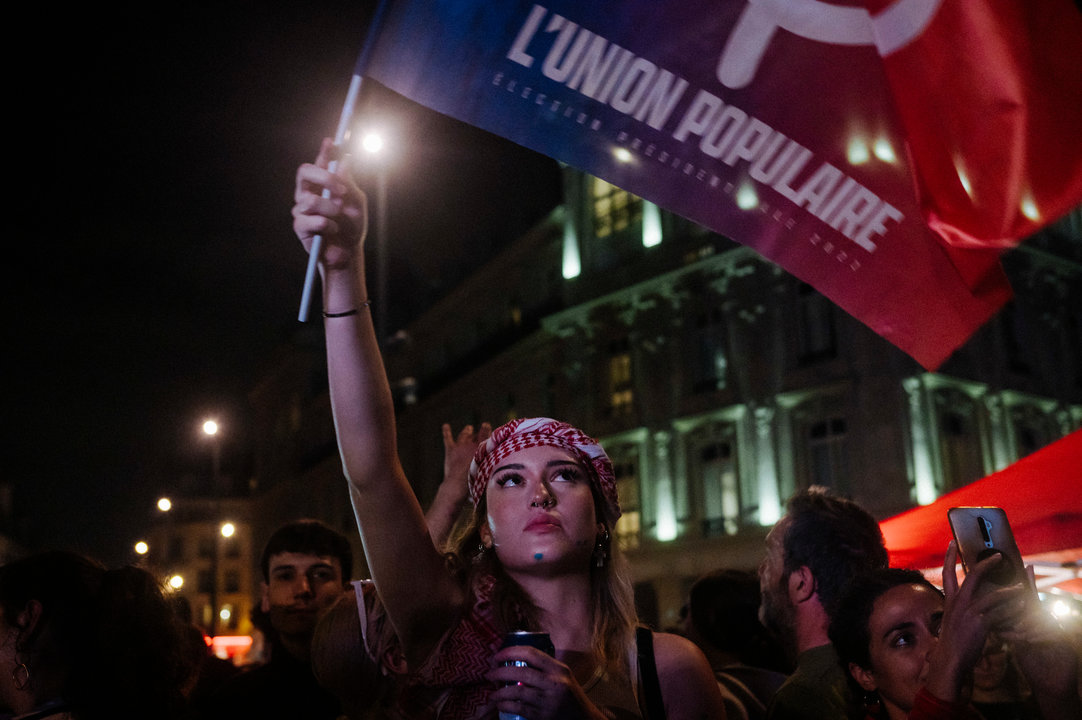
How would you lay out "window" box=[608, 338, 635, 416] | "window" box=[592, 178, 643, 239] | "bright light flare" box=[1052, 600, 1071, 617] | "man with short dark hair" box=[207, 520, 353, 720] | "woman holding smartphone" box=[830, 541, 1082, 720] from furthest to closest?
1. "window" box=[592, 178, 643, 239]
2. "window" box=[608, 338, 635, 416]
3. "bright light flare" box=[1052, 600, 1071, 617]
4. "man with short dark hair" box=[207, 520, 353, 720]
5. "woman holding smartphone" box=[830, 541, 1082, 720]

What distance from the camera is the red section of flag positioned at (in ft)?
11.9

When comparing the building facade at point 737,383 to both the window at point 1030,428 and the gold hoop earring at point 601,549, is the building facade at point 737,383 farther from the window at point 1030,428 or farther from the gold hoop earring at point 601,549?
the gold hoop earring at point 601,549

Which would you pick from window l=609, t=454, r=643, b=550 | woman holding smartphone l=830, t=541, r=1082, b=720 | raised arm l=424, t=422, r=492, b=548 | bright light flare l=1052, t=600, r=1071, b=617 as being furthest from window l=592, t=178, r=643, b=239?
woman holding smartphone l=830, t=541, r=1082, b=720

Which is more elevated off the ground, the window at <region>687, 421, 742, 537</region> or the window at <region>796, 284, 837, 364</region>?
the window at <region>796, 284, 837, 364</region>

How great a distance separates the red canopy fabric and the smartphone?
240 cm

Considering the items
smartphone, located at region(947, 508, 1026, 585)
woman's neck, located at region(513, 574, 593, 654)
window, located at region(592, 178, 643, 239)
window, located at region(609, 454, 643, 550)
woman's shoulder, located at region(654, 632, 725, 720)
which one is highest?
window, located at region(592, 178, 643, 239)

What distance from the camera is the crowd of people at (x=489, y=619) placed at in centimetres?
224

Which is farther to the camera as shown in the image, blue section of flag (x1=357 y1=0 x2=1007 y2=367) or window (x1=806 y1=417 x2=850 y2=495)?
window (x1=806 y1=417 x2=850 y2=495)

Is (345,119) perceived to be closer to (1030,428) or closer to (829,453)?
(829,453)

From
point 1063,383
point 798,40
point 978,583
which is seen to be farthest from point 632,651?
point 1063,383

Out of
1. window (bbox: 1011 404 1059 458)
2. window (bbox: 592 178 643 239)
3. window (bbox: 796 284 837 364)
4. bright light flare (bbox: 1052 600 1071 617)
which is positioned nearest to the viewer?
bright light flare (bbox: 1052 600 1071 617)

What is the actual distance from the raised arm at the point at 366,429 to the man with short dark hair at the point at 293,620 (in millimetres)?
1724

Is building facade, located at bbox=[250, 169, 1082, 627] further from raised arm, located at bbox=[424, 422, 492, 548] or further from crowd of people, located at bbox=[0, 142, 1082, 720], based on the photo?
crowd of people, located at bbox=[0, 142, 1082, 720]

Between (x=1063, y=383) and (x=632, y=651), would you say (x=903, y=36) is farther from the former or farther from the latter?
(x=1063, y=383)
